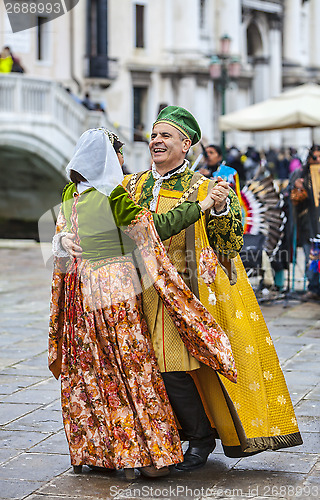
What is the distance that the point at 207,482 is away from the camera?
437cm

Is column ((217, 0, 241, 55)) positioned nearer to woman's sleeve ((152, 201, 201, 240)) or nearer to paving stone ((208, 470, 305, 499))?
woman's sleeve ((152, 201, 201, 240))

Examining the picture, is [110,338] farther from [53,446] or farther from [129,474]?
[53,446]

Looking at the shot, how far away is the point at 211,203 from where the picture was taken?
436 cm

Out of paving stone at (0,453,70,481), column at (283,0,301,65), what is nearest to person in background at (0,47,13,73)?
paving stone at (0,453,70,481)

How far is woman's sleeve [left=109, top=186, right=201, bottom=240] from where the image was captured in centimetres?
429

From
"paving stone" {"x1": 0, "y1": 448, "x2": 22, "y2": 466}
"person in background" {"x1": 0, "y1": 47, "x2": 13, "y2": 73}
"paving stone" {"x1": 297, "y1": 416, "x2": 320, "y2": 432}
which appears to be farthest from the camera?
"person in background" {"x1": 0, "y1": 47, "x2": 13, "y2": 73}

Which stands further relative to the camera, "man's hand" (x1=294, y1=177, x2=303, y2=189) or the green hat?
"man's hand" (x1=294, y1=177, x2=303, y2=189)

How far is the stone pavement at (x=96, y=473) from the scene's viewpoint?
14.0ft

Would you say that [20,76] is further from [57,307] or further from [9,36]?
[57,307]

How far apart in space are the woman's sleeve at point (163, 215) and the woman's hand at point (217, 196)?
57mm

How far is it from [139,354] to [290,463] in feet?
3.21

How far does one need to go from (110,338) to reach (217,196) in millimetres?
802

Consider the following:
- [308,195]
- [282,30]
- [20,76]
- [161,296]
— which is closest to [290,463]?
[161,296]

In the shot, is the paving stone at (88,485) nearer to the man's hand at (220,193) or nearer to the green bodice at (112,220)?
the green bodice at (112,220)
